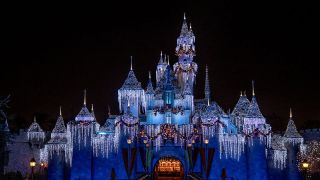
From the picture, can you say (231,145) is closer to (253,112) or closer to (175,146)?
(253,112)

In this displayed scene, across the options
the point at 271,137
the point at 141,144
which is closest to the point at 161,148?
the point at 141,144

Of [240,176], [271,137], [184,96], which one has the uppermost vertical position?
[184,96]

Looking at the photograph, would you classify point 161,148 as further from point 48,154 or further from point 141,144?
point 48,154

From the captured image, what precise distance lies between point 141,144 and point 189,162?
464 cm

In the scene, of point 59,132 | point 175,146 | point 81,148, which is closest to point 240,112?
point 175,146

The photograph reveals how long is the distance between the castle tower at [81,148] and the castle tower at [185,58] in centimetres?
1246

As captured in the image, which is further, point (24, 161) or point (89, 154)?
point (24, 161)

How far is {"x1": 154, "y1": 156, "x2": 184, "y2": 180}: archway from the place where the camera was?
50.0 metres

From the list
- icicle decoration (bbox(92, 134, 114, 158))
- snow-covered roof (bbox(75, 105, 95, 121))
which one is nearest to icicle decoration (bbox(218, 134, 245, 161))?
icicle decoration (bbox(92, 134, 114, 158))

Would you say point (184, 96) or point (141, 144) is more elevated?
point (184, 96)

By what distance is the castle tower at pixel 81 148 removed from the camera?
1889 inches

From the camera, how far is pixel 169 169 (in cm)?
5016

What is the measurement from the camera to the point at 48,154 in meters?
49.1

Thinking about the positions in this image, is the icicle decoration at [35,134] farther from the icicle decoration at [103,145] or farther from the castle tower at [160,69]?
the castle tower at [160,69]
